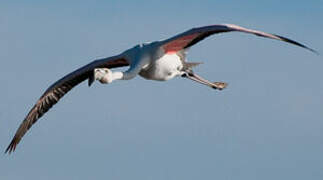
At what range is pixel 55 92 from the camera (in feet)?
108

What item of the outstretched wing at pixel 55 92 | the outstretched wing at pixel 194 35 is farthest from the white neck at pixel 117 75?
the outstretched wing at pixel 55 92

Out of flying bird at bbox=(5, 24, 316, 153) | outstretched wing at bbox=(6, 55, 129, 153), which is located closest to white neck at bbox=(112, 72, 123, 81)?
flying bird at bbox=(5, 24, 316, 153)

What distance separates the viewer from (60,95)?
108 ft

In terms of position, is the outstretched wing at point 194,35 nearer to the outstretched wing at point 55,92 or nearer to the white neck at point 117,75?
the white neck at point 117,75

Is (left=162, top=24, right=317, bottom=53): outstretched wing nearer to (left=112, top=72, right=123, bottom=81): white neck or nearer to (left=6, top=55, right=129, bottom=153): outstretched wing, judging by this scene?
(left=112, top=72, right=123, bottom=81): white neck

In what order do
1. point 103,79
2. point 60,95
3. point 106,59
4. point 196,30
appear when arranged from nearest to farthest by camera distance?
1. point 103,79
2. point 196,30
3. point 106,59
4. point 60,95

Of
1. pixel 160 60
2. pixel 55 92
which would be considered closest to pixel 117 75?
pixel 160 60

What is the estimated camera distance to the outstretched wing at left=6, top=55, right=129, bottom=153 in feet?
103

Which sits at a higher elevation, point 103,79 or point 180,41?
point 180,41

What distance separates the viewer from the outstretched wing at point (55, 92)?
3133 cm

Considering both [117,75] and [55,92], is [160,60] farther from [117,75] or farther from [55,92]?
[55,92]

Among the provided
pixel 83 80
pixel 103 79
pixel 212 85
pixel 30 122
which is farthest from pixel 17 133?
pixel 103 79

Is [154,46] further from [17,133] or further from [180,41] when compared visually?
[17,133]

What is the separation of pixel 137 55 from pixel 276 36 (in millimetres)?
3797
